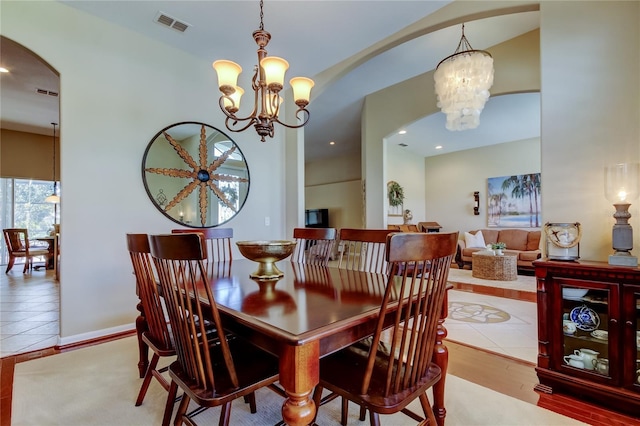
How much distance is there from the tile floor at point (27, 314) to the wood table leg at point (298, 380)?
112 inches

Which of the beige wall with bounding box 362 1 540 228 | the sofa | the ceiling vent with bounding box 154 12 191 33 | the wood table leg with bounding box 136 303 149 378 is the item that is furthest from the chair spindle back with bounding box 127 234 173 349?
the sofa

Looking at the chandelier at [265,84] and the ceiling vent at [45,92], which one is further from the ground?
the ceiling vent at [45,92]

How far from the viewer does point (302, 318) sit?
3.29 ft

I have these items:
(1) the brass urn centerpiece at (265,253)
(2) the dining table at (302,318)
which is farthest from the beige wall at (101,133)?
(1) the brass urn centerpiece at (265,253)

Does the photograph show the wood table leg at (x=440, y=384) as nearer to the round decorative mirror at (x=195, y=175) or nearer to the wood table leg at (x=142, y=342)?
the wood table leg at (x=142, y=342)

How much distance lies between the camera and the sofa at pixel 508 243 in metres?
6.16

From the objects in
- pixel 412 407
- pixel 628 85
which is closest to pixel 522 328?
pixel 412 407

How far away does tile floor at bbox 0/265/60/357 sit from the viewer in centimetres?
259

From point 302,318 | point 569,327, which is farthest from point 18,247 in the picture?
point 569,327

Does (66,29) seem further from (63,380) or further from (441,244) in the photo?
(441,244)

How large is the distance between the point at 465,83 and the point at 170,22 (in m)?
3.04

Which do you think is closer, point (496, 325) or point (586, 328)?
point (586, 328)

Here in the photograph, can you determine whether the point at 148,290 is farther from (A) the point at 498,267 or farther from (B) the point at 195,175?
(A) the point at 498,267

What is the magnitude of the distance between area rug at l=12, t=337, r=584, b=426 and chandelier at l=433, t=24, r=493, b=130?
274 cm
